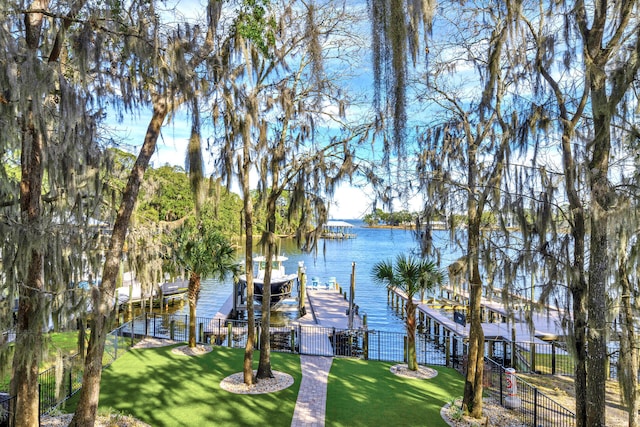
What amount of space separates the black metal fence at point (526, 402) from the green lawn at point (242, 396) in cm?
93

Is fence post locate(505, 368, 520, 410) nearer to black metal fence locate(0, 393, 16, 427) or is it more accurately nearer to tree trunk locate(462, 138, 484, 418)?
tree trunk locate(462, 138, 484, 418)

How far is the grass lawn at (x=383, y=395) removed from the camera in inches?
356

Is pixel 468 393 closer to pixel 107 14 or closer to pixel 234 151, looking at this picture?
pixel 234 151

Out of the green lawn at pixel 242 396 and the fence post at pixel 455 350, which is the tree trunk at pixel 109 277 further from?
the fence post at pixel 455 350

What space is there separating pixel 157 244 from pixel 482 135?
758cm

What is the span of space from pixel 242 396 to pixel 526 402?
697cm

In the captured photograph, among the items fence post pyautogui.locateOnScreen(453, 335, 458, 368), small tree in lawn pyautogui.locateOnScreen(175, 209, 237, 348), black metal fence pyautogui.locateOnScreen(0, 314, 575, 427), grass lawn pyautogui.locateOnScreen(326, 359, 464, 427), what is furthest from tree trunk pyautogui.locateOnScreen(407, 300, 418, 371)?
small tree in lawn pyautogui.locateOnScreen(175, 209, 237, 348)

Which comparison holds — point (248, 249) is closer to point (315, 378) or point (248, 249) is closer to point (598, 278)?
point (315, 378)

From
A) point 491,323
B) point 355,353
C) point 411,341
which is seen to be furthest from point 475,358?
point 491,323

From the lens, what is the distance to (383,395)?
10469 millimetres

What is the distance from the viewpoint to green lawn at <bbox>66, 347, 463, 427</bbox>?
29.5 feet

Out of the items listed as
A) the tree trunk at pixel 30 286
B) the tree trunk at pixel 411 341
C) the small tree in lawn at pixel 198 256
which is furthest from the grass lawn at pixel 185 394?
the tree trunk at pixel 411 341

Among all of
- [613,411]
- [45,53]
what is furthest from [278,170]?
[613,411]

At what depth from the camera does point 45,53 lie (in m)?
6.79
